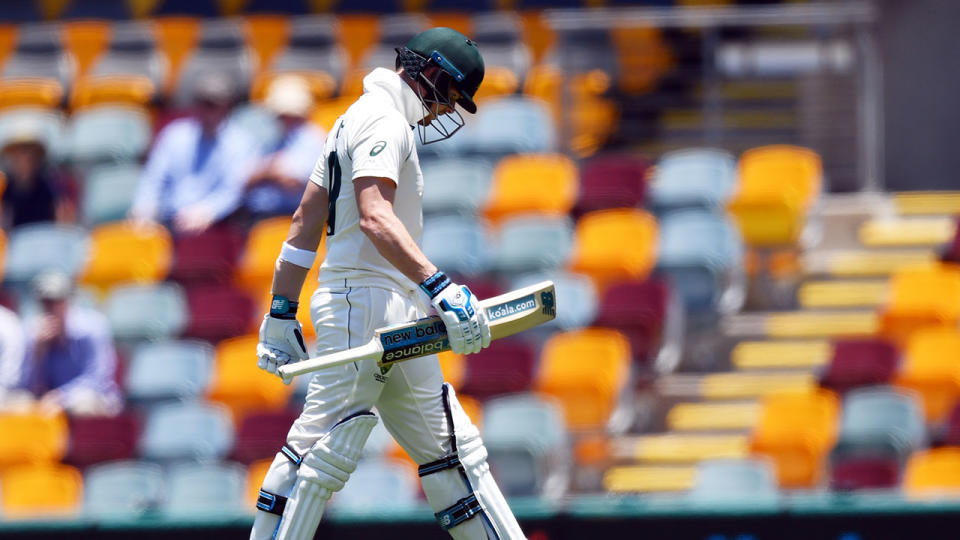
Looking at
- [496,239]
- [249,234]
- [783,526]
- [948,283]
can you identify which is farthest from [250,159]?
[783,526]

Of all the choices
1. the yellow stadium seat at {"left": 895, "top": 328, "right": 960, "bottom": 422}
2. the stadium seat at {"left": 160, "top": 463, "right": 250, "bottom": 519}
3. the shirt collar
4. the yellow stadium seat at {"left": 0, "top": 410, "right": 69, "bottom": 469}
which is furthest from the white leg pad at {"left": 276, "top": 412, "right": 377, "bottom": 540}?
the yellow stadium seat at {"left": 0, "top": 410, "right": 69, "bottom": 469}

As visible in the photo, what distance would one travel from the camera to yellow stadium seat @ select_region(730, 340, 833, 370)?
920 cm

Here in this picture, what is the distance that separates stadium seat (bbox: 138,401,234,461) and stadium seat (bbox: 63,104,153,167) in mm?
3360

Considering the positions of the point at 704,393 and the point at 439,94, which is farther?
the point at 704,393

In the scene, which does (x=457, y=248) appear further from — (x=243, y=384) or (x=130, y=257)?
(x=130, y=257)

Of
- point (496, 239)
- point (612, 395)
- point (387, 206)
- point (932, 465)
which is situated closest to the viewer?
point (387, 206)

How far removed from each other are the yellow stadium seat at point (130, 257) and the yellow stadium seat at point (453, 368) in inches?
92.0

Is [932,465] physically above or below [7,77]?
below

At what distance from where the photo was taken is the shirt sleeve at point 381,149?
4.86 meters

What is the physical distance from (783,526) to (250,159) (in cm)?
513

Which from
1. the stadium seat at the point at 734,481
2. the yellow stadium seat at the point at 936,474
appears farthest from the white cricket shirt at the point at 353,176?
the yellow stadium seat at the point at 936,474

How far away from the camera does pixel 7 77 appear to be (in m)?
13.3

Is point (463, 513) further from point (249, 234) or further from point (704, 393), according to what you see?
point (249, 234)

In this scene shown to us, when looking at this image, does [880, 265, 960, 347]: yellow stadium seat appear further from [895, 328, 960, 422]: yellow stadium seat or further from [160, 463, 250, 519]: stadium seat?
[160, 463, 250, 519]: stadium seat
